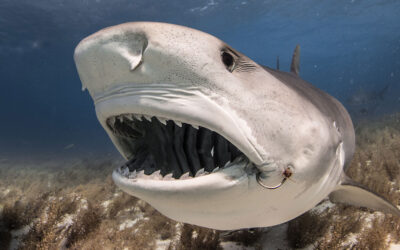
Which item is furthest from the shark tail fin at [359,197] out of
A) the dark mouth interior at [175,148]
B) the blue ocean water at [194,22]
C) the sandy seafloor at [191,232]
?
the blue ocean water at [194,22]

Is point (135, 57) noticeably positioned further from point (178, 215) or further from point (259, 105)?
point (178, 215)

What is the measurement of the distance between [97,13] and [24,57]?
24.6 meters

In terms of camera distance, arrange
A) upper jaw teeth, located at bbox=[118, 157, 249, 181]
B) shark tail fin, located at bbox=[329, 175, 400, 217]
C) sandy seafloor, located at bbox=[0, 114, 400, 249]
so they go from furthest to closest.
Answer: sandy seafloor, located at bbox=[0, 114, 400, 249] < shark tail fin, located at bbox=[329, 175, 400, 217] < upper jaw teeth, located at bbox=[118, 157, 249, 181]

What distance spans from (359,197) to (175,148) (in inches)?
79.2

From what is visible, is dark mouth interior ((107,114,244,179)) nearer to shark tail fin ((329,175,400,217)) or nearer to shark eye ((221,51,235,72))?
shark eye ((221,51,235,72))

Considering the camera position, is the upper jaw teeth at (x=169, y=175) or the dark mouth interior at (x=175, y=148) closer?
the upper jaw teeth at (x=169, y=175)

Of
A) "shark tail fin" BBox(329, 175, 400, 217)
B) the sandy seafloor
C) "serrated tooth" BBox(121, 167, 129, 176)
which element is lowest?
the sandy seafloor

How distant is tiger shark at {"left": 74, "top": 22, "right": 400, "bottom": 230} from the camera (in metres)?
1.21

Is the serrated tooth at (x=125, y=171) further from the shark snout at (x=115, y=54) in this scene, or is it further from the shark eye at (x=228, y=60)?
the shark eye at (x=228, y=60)

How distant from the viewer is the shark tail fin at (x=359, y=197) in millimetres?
2285

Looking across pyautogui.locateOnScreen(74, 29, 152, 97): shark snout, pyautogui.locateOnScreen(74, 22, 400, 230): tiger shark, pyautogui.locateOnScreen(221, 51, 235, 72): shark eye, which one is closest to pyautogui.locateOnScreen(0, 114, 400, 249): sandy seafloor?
pyautogui.locateOnScreen(74, 22, 400, 230): tiger shark

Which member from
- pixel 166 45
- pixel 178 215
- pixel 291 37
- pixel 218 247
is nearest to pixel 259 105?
pixel 166 45

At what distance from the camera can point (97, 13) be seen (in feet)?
78.4

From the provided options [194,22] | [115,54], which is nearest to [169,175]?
[115,54]
